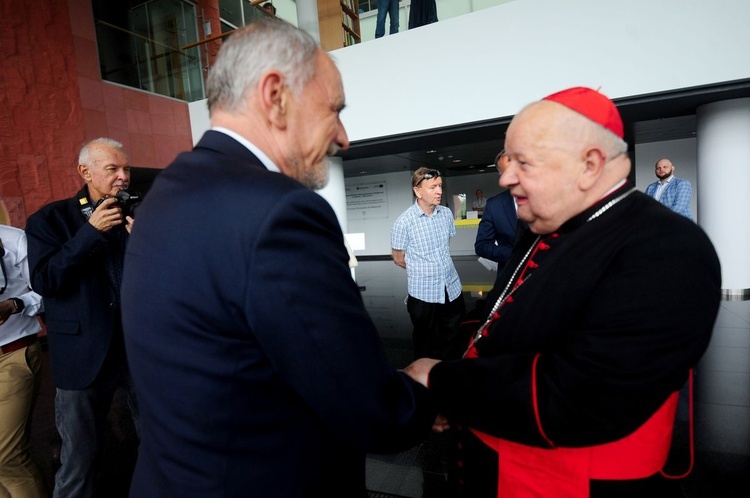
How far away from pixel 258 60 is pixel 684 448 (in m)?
3.06

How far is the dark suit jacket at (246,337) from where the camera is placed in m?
0.65

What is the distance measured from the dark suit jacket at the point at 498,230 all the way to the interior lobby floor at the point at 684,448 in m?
1.45

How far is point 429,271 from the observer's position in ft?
11.9

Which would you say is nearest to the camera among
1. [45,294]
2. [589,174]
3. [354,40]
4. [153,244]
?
[153,244]

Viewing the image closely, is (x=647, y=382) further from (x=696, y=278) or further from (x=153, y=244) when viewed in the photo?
(x=153, y=244)

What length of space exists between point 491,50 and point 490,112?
2.74ft

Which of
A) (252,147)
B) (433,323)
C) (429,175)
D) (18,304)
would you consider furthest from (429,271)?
(252,147)

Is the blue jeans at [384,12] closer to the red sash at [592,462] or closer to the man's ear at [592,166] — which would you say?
the man's ear at [592,166]

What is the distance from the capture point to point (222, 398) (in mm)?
706

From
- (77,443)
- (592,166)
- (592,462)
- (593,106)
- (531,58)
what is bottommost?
(77,443)

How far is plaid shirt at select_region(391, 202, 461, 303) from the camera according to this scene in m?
3.65

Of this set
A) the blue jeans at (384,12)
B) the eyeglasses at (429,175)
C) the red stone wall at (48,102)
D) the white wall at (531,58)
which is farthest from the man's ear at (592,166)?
the blue jeans at (384,12)

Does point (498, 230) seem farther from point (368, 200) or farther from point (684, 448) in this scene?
point (368, 200)

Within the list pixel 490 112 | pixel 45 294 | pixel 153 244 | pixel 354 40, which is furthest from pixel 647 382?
pixel 354 40
